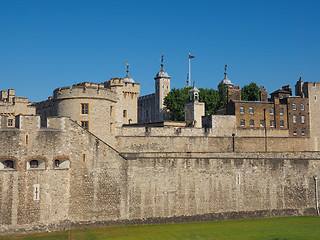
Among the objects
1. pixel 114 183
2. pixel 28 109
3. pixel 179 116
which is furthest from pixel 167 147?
pixel 179 116

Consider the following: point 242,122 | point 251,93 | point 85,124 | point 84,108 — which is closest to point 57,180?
point 85,124

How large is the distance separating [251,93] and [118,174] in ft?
157

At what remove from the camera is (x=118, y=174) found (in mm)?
32469

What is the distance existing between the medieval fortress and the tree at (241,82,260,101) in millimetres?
28959

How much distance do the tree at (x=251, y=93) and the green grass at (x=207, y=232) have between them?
41797 millimetres

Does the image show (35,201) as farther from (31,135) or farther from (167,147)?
(167,147)

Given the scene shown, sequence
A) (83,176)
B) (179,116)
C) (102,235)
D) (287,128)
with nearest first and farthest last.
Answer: (102,235), (83,176), (287,128), (179,116)

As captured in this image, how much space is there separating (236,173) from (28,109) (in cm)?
2909

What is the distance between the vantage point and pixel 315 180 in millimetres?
38875

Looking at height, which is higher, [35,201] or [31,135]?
[31,135]

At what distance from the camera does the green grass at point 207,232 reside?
29094 millimetres

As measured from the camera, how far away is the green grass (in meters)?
29.1

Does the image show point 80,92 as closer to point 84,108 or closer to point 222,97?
point 84,108

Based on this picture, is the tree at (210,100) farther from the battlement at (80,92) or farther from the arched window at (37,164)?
the arched window at (37,164)
